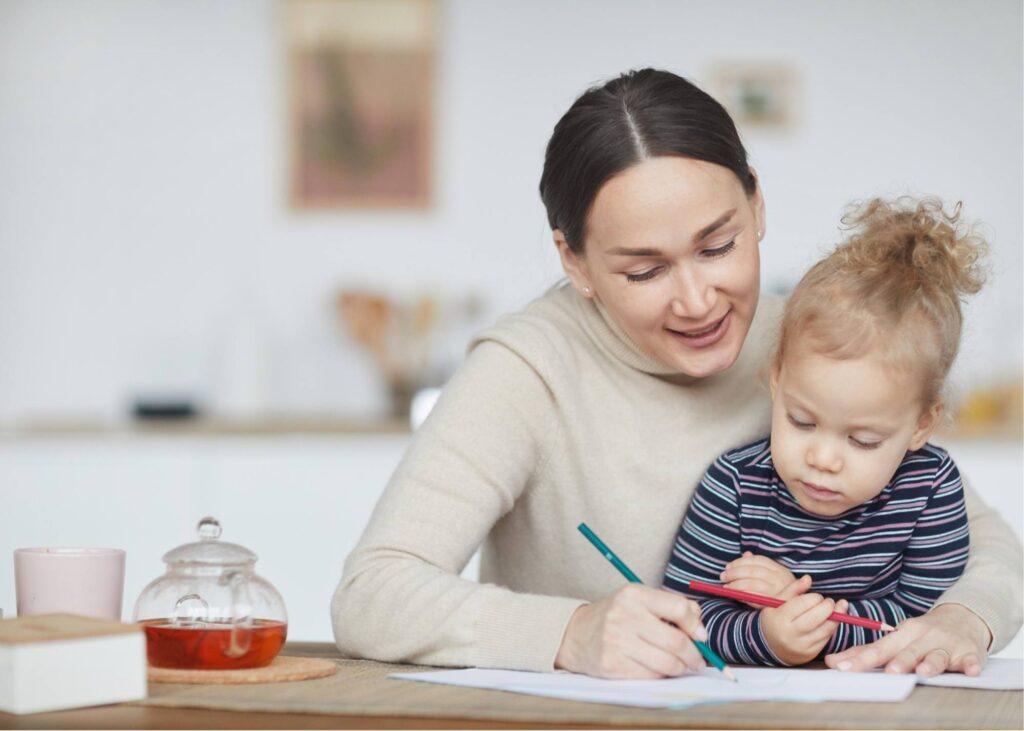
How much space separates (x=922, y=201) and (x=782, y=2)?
271cm

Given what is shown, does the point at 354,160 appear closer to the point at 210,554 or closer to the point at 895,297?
the point at 895,297

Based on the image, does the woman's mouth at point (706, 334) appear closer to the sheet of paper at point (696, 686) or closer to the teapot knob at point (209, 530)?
the sheet of paper at point (696, 686)

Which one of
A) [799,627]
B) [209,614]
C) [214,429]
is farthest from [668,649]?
[214,429]

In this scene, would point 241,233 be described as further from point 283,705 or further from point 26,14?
point 283,705

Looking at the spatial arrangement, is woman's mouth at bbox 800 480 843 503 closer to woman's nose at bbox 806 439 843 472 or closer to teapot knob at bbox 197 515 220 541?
woman's nose at bbox 806 439 843 472

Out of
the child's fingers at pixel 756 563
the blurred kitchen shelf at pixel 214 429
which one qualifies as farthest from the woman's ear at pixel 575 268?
the blurred kitchen shelf at pixel 214 429

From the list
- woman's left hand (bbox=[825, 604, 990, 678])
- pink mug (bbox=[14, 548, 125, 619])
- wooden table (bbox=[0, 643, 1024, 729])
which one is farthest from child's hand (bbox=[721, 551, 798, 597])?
pink mug (bbox=[14, 548, 125, 619])

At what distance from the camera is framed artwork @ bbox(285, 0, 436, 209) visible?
427cm

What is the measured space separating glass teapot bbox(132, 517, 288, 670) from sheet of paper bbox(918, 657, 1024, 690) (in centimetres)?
63

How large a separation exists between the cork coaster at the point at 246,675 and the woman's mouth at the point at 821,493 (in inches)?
22.4

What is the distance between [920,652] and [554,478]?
21.5 inches

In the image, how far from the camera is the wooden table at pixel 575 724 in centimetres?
108

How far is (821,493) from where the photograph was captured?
1.54 meters

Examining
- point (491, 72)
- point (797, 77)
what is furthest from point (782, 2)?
point (491, 72)
